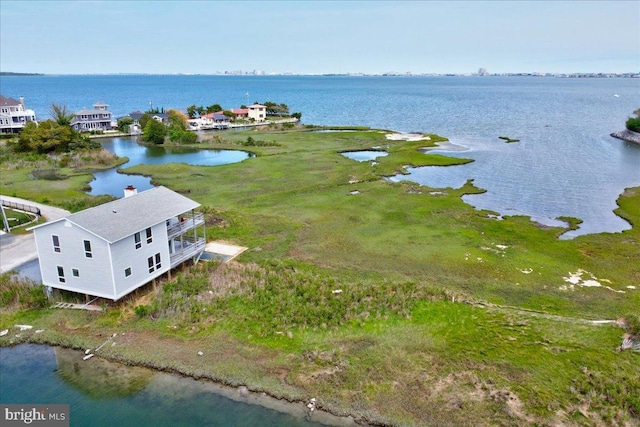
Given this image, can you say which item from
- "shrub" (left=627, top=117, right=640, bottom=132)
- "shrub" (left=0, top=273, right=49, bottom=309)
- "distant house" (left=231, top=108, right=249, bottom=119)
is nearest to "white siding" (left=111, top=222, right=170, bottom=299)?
"shrub" (left=0, top=273, right=49, bottom=309)

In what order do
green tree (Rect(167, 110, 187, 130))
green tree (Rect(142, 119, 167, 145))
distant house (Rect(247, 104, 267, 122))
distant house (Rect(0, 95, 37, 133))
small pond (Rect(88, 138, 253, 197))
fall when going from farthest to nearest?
distant house (Rect(247, 104, 267, 122))
green tree (Rect(167, 110, 187, 130))
distant house (Rect(0, 95, 37, 133))
green tree (Rect(142, 119, 167, 145))
small pond (Rect(88, 138, 253, 197))

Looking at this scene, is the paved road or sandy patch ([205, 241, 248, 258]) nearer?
the paved road

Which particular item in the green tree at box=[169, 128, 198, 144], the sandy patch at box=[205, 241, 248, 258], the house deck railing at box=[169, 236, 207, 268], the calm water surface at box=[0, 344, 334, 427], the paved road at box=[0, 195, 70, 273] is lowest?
the calm water surface at box=[0, 344, 334, 427]

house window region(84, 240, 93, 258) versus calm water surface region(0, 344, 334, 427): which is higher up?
house window region(84, 240, 93, 258)

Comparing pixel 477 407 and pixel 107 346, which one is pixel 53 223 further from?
pixel 477 407

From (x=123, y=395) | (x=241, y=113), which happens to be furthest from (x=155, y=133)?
(x=123, y=395)

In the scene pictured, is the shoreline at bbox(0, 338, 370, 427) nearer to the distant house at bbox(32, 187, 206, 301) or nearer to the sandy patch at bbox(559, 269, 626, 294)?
the distant house at bbox(32, 187, 206, 301)

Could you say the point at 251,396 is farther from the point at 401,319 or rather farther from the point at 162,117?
the point at 162,117
